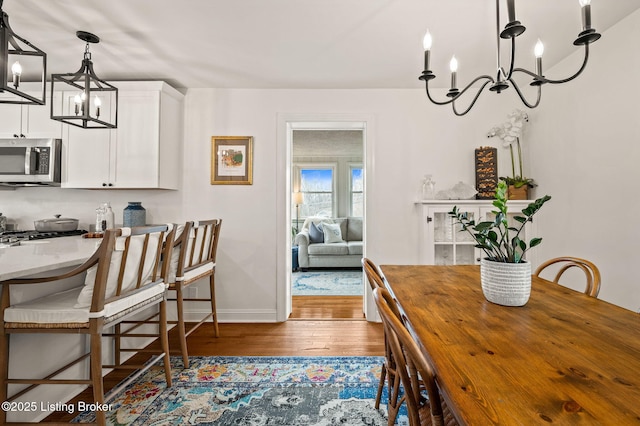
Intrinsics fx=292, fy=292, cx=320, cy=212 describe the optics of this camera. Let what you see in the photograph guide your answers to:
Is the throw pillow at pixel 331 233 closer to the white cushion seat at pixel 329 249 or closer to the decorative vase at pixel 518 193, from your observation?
the white cushion seat at pixel 329 249

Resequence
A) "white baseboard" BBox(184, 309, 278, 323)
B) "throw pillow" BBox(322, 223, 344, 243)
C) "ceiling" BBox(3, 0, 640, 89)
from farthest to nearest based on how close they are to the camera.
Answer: "throw pillow" BBox(322, 223, 344, 243)
"white baseboard" BBox(184, 309, 278, 323)
"ceiling" BBox(3, 0, 640, 89)

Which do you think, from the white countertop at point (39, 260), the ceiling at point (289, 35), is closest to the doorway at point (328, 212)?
the ceiling at point (289, 35)

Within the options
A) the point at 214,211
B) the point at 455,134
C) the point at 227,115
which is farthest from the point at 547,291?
the point at 227,115

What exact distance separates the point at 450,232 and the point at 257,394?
2.15 metres

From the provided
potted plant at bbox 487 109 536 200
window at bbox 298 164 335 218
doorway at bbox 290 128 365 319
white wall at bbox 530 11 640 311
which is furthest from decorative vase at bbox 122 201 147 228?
window at bbox 298 164 335 218

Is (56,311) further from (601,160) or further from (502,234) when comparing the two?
A: (601,160)

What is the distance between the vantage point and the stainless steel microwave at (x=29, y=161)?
104 inches

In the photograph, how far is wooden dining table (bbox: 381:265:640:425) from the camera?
576 millimetres

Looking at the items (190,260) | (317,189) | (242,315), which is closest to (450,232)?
(242,315)

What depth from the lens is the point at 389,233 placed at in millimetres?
3055

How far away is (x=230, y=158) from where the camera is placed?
10.1 feet

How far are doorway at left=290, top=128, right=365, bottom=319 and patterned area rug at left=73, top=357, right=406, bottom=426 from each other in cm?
117

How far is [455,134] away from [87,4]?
3169 mm

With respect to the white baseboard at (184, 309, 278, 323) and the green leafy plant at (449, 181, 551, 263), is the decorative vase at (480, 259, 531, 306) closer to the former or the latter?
the green leafy plant at (449, 181, 551, 263)
